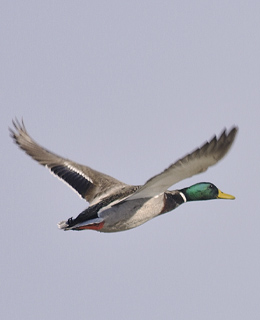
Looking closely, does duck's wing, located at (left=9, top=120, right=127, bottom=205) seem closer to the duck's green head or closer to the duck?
the duck

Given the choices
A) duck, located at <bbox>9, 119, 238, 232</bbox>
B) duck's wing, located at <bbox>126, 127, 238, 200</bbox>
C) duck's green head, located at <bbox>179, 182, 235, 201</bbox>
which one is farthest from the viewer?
duck's green head, located at <bbox>179, 182, 235, 201</bbox>

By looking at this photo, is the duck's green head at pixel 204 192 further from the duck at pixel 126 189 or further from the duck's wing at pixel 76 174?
the duck's wing at pixel 76 174

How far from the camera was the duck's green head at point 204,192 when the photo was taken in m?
12.7

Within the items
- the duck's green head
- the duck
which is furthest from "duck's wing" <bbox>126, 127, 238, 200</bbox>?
the duck's green head

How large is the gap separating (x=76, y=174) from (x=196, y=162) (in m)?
3.85

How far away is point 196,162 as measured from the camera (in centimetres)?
1009

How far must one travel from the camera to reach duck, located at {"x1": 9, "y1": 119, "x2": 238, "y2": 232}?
9.99m

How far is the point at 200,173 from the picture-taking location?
34.0 feet

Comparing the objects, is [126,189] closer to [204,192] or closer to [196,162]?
[204,192]

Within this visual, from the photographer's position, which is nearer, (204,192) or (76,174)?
(204,192)

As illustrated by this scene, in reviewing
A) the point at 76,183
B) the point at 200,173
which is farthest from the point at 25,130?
the point at 200,173

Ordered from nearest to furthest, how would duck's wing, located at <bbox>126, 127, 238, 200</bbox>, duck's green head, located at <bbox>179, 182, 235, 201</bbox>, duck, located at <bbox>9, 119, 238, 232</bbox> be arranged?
duck's wing, located at <bbox>126, 127, 238, 200</bbox> < duck, located at <bbox>9, 119, 238, 232</bbox> < duck's green head, located at <bbox>179, 182, 235, 201</bbox>

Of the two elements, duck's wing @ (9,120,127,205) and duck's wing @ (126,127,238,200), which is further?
duck's wing @ (9,120,127,205)

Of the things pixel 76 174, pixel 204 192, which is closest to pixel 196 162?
pixel 204 192
